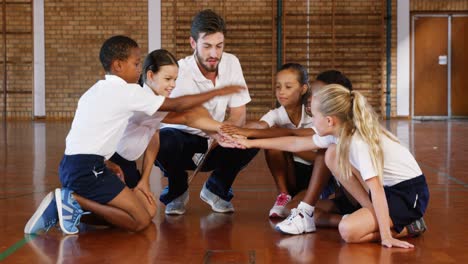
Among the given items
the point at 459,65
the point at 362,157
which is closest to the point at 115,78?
the point at 362,157

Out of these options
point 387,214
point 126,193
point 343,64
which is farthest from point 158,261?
point 343,64

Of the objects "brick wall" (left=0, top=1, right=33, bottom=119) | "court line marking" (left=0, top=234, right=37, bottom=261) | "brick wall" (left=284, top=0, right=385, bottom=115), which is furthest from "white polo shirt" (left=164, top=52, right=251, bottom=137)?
"brick wall" (left=0, top=1, right=33, bottom=119)

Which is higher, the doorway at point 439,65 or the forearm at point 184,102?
the doorway at point 439,65

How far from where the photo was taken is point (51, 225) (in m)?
3.46

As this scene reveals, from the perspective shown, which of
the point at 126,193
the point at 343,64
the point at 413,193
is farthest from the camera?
the point at 343,64

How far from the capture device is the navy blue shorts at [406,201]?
3.24m

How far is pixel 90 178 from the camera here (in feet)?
11.1

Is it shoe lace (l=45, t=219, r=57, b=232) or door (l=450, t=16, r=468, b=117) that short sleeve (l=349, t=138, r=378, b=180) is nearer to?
shoe lace (l=45, t=219, r=57, b=232)

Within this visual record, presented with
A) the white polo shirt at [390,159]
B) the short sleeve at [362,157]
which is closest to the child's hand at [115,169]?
the white polo shirt at [390,159]

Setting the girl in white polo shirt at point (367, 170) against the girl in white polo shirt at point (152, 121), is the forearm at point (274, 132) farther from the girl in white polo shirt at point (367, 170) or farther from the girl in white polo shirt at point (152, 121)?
the girl in white polo shirt at point (367, 170)

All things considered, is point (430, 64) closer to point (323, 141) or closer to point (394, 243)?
point (323, 141)

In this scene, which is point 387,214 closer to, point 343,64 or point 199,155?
point 199,155

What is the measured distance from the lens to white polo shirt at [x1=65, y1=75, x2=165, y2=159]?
3.37 m

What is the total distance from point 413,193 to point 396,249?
0.35 m
